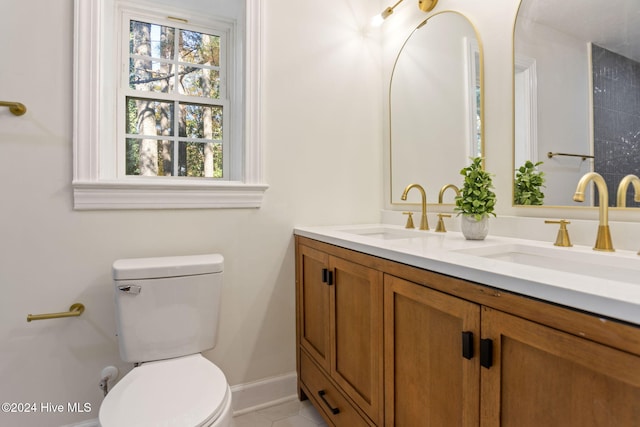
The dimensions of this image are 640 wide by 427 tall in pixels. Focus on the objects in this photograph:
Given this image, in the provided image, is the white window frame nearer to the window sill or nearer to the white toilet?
the window sill

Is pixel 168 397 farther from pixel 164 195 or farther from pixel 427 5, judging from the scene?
pixel 427 5

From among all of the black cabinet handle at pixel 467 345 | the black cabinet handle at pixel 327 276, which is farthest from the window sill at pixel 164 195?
the black cabinet handle at pixel 467 345

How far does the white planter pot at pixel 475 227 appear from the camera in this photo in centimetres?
121

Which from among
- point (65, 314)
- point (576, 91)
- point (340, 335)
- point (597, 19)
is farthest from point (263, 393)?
point (597, 19)

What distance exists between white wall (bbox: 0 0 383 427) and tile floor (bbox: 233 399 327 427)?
0.55 feet

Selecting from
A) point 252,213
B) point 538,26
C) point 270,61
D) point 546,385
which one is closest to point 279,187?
point 252,213

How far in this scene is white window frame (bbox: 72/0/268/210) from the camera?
1.37 metres

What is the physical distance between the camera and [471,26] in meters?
1.43

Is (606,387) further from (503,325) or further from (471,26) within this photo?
(471,26)

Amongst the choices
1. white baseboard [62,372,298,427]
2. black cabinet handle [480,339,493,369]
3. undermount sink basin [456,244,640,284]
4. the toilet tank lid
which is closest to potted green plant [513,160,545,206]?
undermount sink basin [456,244,640,284]

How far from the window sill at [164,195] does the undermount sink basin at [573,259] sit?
106 centimetres

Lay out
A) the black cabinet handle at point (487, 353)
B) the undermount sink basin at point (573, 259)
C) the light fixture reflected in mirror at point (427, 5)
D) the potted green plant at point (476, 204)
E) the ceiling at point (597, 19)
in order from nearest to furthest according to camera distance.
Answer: the black cabinet handle at point (487, 353)
the undermount sink basin at point (573, 259)
the ceiling at point (597, 19)
the potted green plant at point (476, 204)
the light fixture reflected in mirror at point (427, 5)

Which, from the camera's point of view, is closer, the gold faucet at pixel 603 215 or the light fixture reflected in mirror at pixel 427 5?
the gold faucet at pixel 603 215

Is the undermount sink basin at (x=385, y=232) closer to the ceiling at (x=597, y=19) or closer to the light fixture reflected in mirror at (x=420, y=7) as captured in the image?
the ceiling at (x=597, y=19)
